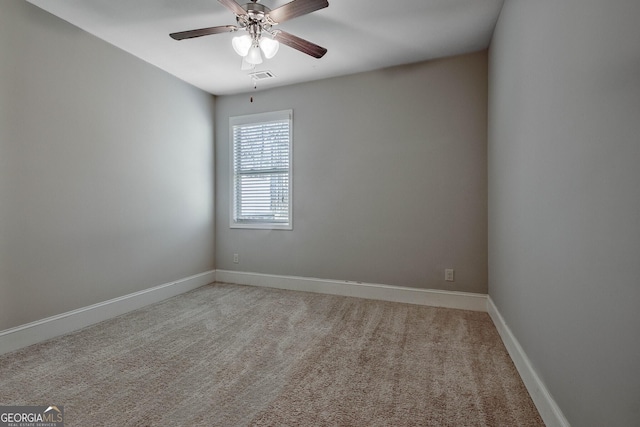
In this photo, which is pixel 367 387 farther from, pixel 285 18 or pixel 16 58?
pixel 16 58

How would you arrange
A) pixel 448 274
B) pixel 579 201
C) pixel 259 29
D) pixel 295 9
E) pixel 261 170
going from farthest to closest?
pixel 261 170
pixel 448 274
pixel 259 29
pixel 295 9
pixel 579 201

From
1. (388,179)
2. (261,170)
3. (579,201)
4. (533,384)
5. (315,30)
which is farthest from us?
(261,170)

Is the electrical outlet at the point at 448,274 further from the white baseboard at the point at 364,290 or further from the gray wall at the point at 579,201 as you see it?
the gray wall at the point at 579,201

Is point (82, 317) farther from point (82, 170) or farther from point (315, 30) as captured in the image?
point (315, 30)

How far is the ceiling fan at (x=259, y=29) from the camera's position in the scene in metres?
1.96

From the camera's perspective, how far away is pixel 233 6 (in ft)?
6.51

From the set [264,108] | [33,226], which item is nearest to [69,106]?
[33,226]

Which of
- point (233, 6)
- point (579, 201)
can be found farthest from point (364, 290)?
point (233, 6)

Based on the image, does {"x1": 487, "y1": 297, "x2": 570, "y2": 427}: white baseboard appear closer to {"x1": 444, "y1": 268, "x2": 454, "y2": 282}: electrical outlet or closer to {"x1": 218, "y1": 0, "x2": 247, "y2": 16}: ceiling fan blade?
{"x1": 444, "y1": 268, "x2": 454, "y2": 282}: electrical outlet

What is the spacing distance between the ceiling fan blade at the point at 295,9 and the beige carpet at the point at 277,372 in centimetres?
230

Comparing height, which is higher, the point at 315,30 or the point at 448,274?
the point at 315,30

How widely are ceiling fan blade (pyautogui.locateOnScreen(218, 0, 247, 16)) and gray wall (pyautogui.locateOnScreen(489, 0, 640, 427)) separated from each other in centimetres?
177

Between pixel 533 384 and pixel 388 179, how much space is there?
229 centimetres

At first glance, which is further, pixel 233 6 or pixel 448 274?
pixel 448 274
